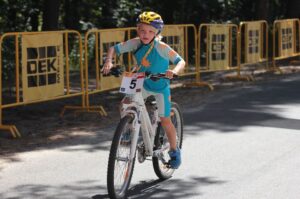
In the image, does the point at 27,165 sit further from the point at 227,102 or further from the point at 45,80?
the point at 227,102

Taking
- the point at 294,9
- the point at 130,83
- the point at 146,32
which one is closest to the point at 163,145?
the point at 130,83

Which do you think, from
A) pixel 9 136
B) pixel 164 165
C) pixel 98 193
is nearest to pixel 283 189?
pixel 164 165

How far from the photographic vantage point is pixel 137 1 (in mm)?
22422

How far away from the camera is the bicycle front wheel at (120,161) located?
582 cm

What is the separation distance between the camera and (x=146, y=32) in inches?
249

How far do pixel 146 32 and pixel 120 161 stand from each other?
1.28 m

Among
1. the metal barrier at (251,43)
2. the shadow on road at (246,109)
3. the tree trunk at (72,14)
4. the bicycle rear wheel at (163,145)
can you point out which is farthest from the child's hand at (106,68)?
the tree trunk at (72,14)

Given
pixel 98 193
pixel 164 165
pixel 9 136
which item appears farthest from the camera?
pixel 9 136

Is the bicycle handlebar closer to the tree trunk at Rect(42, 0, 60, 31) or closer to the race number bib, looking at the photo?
the race number bib

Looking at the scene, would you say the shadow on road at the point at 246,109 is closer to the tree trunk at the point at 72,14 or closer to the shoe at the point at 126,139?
the shoe at the point at 126,139

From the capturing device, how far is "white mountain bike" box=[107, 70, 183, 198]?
588cm

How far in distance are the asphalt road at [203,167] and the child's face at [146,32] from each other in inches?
58.9

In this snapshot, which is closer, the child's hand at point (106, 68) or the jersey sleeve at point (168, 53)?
the child's hand at point (106, 68)

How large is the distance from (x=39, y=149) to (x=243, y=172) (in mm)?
2785
